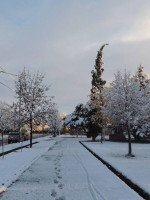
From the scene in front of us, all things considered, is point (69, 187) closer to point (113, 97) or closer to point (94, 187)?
point (94, 187)

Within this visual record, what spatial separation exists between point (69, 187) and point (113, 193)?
4.91ft

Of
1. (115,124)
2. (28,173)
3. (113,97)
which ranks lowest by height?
(28,173)

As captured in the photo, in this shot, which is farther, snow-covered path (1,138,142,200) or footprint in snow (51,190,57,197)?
footprint in snow (51,190,57,197)

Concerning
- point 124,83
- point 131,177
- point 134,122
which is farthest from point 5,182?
point 124,83

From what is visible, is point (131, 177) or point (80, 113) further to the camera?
point (80, 113)

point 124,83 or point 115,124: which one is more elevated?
point 124,83

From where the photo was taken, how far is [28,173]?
12500mm

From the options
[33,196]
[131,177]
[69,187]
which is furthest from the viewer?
[131,177]

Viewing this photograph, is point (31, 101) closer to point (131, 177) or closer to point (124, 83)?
point (124, 83)

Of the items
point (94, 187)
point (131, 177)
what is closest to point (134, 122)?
point (131, 177)

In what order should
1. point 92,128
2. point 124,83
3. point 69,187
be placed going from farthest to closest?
point 92,128
point 124,83
point 69,187

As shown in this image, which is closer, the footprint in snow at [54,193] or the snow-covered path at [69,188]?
the snow-covered path at [69,188]

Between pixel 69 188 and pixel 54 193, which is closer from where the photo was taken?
pixel 54 193

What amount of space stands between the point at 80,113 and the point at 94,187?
191ft
